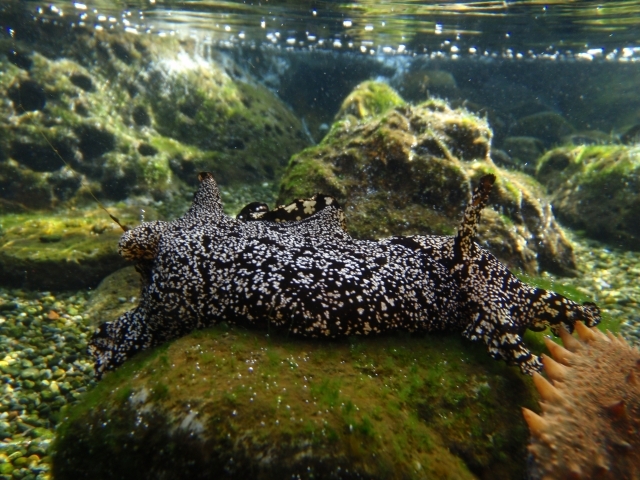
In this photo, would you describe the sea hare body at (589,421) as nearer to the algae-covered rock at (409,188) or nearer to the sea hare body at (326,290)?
the sea hare body at (326,290)

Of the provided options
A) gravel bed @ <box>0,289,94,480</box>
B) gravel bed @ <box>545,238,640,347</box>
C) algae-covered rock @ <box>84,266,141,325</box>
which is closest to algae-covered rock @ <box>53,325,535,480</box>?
gravel bed @ <box>0,289,94,480</box>

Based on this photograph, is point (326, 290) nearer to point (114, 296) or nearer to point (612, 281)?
point (114, 296)

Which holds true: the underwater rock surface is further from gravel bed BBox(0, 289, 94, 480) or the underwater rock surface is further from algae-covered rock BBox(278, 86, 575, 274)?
algae-covered rock BBox(278, 86, 575, 274)

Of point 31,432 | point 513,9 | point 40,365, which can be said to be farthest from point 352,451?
point 513,9

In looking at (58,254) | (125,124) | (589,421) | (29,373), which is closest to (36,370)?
(29,373)

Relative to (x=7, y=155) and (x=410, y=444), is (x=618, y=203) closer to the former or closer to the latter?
(x=410, y=444)

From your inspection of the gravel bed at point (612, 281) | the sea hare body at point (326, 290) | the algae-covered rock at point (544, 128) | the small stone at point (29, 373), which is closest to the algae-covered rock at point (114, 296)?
the small stone at point (29, 373)

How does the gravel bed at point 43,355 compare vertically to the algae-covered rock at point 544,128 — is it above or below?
above
